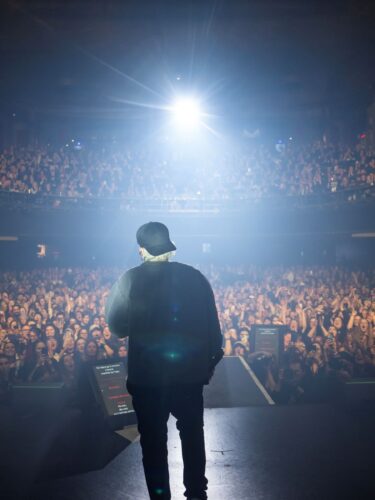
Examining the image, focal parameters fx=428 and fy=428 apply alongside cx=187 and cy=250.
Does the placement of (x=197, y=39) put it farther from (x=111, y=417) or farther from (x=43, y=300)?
(x=111, y=417)

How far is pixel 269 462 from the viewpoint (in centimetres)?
289

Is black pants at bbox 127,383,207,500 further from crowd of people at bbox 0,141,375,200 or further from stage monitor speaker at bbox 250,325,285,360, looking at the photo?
crowd of people at bbox 0,141,375,200

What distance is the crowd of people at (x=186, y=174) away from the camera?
16.9 meters

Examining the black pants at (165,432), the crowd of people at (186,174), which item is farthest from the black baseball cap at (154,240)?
the crowd of people at (186,174)

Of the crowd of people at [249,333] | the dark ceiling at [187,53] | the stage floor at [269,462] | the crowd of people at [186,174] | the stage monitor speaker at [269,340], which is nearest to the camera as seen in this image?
the stage floor at [269,462]

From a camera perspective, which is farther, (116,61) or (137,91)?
(137,91)

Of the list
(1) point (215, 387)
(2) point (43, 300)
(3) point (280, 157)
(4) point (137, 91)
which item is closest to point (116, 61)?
(4) point (137, 91)

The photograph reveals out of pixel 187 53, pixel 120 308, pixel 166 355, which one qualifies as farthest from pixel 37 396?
pixel 187 53

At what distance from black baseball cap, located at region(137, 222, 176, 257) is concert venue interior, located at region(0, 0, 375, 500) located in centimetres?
144

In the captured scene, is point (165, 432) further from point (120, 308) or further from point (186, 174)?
point (186, 174)

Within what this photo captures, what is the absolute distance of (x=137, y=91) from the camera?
19.9 meters

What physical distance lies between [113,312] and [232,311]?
25.7ft

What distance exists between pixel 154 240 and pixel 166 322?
0.47m

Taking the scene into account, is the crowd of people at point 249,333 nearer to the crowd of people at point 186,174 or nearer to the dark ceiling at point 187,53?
the crowd of people at point 186,174
